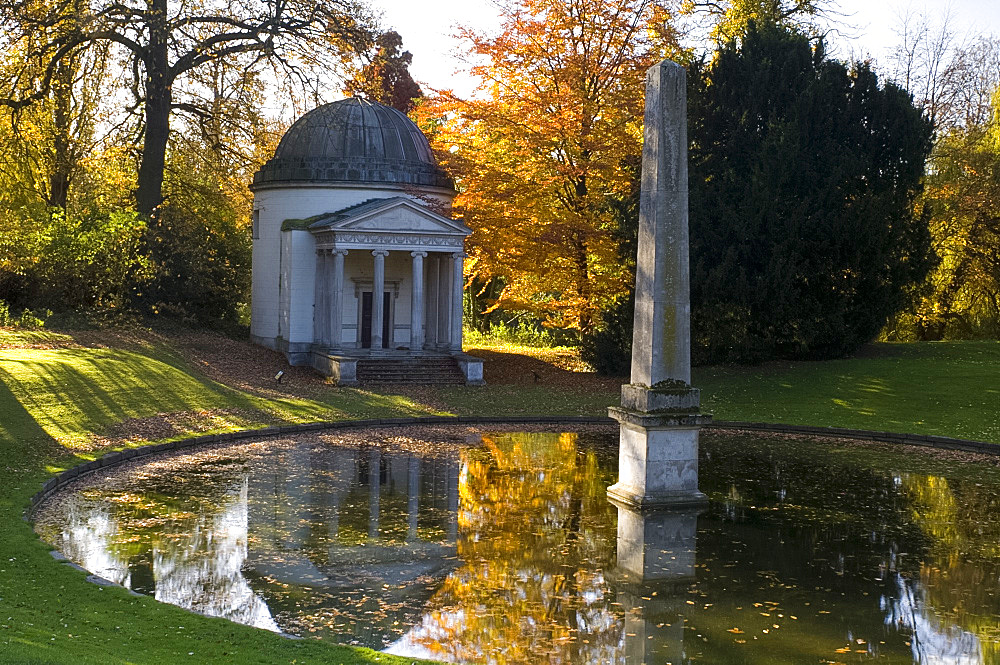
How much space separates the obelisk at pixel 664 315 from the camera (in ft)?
46.2

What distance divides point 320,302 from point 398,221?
13.9 ft

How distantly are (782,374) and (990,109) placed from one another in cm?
2220

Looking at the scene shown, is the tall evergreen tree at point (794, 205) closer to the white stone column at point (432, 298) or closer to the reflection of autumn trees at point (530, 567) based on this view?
the white stone column at point (432, 298)

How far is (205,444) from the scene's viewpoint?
63.6ft

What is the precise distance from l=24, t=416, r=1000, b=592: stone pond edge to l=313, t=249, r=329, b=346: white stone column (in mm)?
11535

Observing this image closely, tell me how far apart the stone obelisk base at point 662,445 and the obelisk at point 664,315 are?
0.05ft

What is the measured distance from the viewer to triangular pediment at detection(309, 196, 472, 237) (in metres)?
32.0

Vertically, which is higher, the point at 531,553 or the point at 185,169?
the point at 185,169

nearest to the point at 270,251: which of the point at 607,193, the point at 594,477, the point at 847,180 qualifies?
the point at 607,193

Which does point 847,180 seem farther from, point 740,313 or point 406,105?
point 406,105

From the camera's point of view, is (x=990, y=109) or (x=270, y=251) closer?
(x=270, y=251)

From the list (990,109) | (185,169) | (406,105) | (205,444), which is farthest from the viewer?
(406,105)

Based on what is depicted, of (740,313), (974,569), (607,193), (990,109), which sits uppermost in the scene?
(990,109)

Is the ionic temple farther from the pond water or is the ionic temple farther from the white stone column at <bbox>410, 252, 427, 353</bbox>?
the pond water
